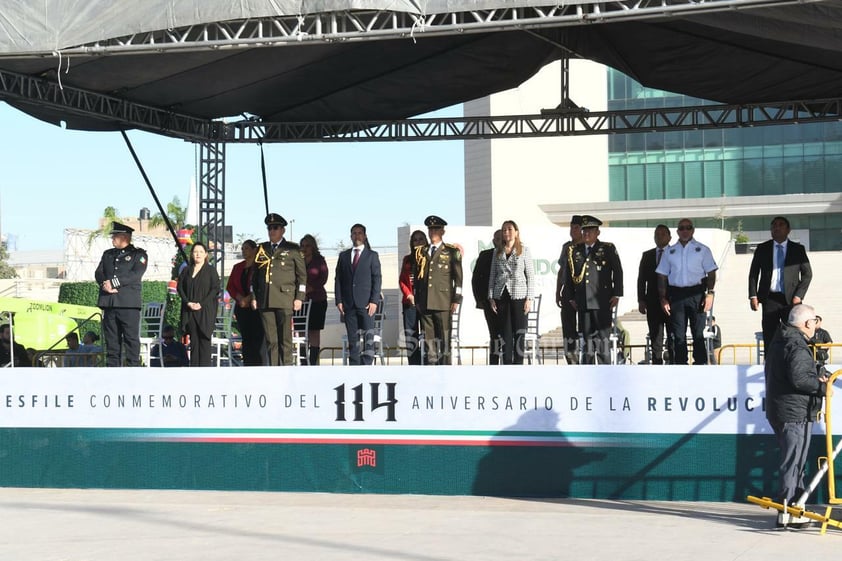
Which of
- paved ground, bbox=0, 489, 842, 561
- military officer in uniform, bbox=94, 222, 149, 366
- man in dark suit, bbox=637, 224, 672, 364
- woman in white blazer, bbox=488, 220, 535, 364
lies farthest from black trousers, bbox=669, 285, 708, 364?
military officer in uniform, bbox=94, 222, 149, 366

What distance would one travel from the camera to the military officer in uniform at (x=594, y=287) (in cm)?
1073

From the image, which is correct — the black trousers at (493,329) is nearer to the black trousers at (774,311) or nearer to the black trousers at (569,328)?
the black trousers at (569,328)

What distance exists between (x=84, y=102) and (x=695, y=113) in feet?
23.9

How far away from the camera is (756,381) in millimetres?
8148

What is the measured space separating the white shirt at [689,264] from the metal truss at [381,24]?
2703 mm

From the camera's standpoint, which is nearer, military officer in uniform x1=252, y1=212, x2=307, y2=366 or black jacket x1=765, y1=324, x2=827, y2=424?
A: black jacket x1=765, y1=324, x2=827, y2=424

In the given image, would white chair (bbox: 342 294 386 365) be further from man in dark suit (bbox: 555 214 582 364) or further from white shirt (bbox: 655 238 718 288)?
white shirt (bbox: 655 238 718 288)

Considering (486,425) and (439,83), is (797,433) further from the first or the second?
(439,83)

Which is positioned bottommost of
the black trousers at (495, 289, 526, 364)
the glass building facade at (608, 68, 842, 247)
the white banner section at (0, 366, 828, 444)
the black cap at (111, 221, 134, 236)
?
the white banner section at (0, 366, 828, 444)

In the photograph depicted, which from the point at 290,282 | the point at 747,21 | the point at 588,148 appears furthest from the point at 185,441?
the point at 588,148

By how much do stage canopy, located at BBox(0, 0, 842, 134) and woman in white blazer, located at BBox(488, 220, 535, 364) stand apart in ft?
6.49

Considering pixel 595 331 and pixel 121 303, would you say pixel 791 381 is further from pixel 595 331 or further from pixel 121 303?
pixel 121 303

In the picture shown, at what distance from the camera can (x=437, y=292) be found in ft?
35.6

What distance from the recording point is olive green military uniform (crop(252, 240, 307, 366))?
10.8 meters
